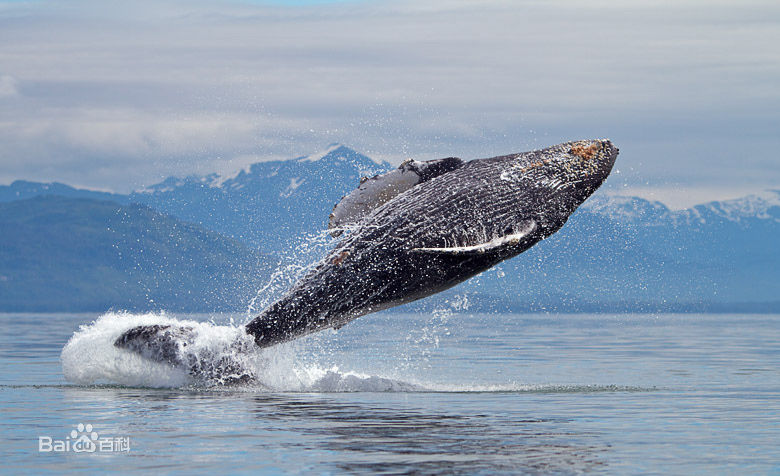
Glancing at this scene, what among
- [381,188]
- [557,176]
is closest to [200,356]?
[381,188]

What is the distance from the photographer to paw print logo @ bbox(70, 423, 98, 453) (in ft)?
39.2

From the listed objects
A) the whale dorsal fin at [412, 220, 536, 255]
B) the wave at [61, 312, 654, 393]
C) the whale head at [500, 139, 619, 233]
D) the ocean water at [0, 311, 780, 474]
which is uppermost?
the whale head at [500, 139, 619, 233]

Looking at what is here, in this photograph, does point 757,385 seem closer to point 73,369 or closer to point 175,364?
point 175,364

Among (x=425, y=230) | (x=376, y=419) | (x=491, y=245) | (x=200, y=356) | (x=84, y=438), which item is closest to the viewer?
(x=84, y=438)

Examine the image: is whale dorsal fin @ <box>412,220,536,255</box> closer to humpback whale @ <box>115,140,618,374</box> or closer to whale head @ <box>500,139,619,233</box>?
humpback whale @ <box>115,140,618,374</box>

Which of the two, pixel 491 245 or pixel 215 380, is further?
pixel 215 380

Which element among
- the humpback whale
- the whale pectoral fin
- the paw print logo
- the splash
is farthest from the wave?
the paw print logo

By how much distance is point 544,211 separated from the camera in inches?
647

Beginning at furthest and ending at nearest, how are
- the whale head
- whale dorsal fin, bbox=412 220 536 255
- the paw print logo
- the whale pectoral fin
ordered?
1. the whale pectoral fin
2. the whale head
3. whale dorsal fin, bbox=412 220 536 255
4. the paw print logo

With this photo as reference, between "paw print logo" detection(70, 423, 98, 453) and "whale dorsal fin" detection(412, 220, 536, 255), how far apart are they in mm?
4635

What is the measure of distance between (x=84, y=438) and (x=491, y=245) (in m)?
5.82

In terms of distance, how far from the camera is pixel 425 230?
52.4ft

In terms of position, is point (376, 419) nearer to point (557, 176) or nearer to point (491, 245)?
point (491, 245)

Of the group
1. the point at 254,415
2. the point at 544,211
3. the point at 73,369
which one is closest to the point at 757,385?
the point at 544,211
